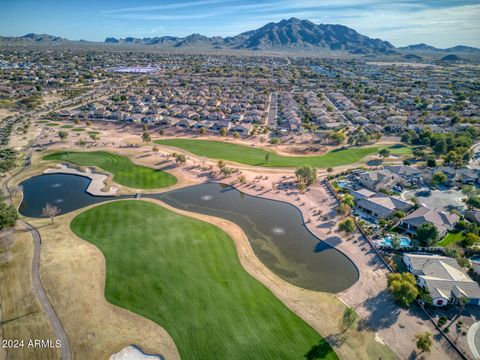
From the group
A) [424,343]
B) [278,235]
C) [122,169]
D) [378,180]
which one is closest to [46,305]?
[278,235]

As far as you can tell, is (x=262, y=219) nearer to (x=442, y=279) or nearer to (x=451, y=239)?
(x=442, y=279)

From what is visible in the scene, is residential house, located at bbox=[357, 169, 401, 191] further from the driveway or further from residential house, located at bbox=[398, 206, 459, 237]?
the driveway

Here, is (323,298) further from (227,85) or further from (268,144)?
(227,85)

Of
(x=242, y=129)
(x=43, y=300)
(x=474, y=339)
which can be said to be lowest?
(x=474, y=339)

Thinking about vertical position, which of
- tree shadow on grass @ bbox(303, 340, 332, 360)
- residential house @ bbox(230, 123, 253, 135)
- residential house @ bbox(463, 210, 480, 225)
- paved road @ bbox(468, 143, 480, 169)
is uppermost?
residential house @ bbox(230, 123, 253, 135)

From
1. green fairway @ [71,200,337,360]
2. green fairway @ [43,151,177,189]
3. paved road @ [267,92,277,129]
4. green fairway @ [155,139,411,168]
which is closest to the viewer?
green fairway @ [71,200,337,360]

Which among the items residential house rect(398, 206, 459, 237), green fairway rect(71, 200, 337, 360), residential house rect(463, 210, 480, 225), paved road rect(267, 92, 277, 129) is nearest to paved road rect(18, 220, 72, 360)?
green fairway rect(71, 200, 337, 360)

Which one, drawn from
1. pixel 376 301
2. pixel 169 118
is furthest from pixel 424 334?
pixel 169 118
